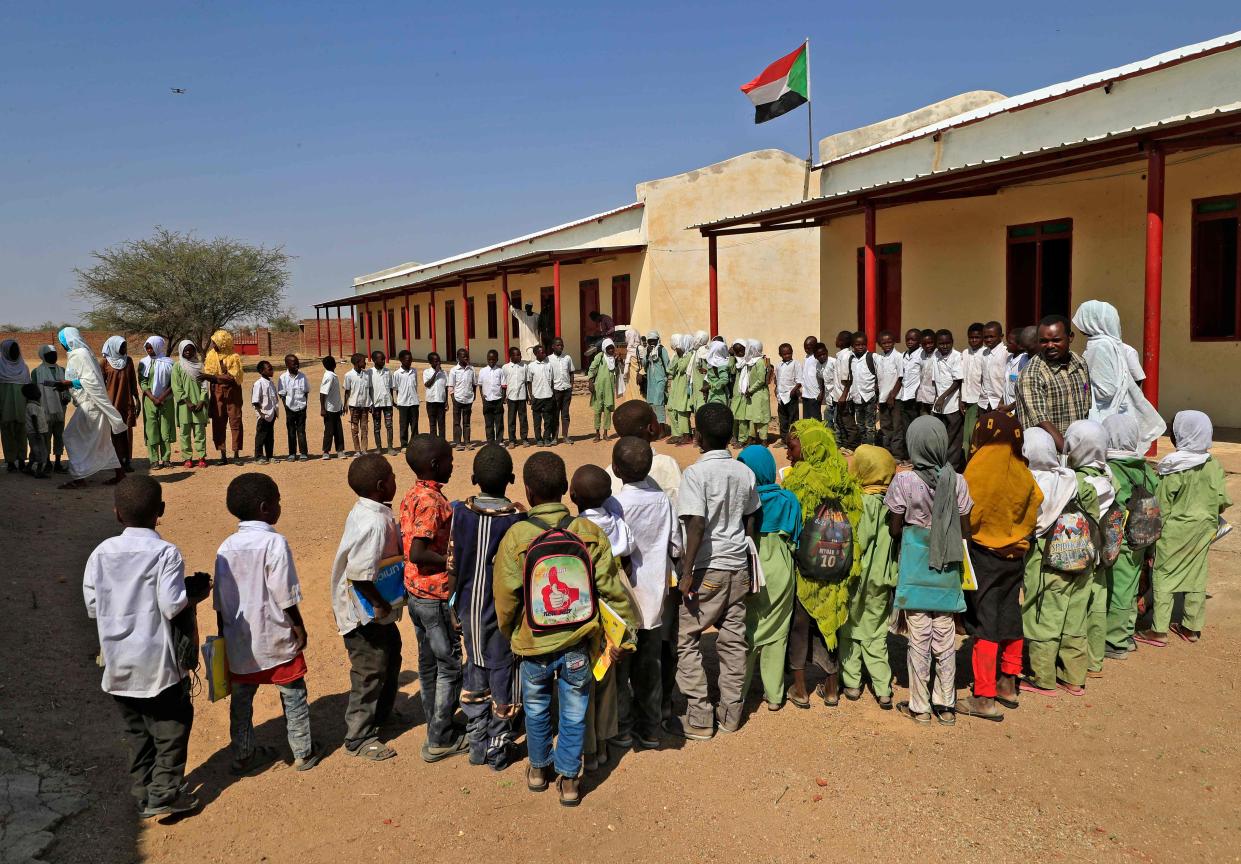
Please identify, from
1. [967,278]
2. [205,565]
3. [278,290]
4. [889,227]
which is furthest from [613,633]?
[278,290]

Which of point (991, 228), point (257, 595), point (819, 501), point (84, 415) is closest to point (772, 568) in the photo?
point (819, 501)

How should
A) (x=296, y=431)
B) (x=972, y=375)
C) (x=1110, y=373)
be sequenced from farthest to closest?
(x=296, y=431) < (x=972, y=375) < (x=1110, y=373)

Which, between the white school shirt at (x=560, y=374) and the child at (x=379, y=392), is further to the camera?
the white school shirt at (x=560, y=374)

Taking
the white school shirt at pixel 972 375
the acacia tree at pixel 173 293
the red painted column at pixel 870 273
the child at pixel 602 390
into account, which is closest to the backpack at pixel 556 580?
the white school shirt at pixel 972 375

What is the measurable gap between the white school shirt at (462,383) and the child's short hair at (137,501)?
9.49 meters

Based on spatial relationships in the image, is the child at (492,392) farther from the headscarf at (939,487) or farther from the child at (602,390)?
the headscarf at (939,487)

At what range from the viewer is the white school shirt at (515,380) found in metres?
13.1

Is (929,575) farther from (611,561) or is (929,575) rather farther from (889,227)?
(889,227)

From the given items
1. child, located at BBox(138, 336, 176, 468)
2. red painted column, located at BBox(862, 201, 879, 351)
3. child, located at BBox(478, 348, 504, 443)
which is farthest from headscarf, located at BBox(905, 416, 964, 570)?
child, located at BBox(138, 336, 176, 468)

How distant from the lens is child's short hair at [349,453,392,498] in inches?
153

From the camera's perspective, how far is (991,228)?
506 inches

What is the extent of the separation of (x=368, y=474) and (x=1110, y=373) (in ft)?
15.9

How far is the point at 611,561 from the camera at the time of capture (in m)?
3.52

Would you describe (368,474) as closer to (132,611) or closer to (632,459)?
(132,611)
